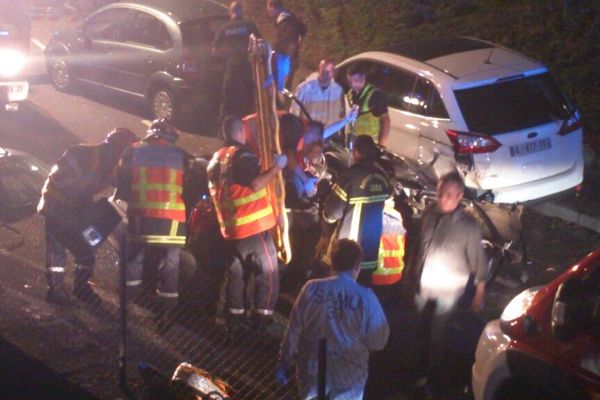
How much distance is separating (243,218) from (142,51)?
710 cm

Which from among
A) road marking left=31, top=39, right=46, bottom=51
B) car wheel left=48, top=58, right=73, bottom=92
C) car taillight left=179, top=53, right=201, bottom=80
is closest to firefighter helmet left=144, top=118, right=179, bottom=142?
car taillight left=179, top=53, right=201, bottom=80

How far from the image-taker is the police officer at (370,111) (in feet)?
31.5

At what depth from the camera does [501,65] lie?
9859 millimetres

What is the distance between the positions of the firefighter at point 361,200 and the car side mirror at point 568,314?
220cm

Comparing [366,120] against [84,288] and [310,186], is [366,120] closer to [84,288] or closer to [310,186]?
[310,186]

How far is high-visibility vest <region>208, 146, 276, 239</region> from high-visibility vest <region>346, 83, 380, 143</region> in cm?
253

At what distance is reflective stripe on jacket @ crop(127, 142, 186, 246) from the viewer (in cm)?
755

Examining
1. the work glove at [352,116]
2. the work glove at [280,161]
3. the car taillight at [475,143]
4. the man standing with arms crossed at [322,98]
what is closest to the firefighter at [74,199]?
the work glove at [280,161]

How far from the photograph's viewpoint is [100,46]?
14.6m

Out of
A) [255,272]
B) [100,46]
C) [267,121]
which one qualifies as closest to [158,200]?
[255,272]

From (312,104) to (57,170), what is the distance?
11.1ft

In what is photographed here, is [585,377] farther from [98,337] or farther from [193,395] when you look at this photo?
[98,337]

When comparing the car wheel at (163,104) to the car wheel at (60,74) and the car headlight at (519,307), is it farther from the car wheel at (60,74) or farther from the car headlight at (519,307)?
the car headlight at (519,307)

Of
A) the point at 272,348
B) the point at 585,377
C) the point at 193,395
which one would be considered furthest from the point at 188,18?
the point at 585,377
